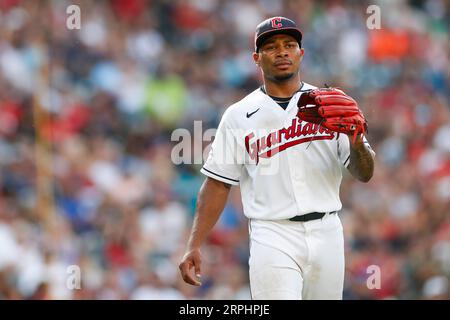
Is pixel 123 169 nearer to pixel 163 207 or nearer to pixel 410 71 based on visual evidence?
pixel 163 207

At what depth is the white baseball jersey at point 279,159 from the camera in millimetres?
5117

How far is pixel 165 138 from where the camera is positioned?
33.3ft

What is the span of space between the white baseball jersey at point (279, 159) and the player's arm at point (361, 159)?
0.13 meters

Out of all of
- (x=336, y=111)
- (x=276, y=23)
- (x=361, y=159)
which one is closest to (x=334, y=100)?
(x=336, y=111)

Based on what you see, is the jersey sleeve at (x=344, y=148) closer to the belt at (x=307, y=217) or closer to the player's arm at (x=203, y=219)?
the belt at (x=307, y=217)

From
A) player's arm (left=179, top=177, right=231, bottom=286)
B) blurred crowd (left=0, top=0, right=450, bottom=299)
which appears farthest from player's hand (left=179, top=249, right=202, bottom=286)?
blurred crowd (left=0, top=0, right=450, bottom=299)

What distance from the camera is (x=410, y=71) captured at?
1127 cm

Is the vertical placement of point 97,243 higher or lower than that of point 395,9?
lower

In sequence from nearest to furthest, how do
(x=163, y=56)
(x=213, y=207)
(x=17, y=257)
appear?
(x=213, y=207) < (x=17, y=257) < (x=163, y=56)

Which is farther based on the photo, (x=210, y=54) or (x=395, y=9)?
(x=395, y=9)

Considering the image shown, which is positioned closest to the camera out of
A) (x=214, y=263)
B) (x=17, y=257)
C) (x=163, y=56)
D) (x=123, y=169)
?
(x=17, y=257)

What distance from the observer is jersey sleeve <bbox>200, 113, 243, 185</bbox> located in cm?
524
